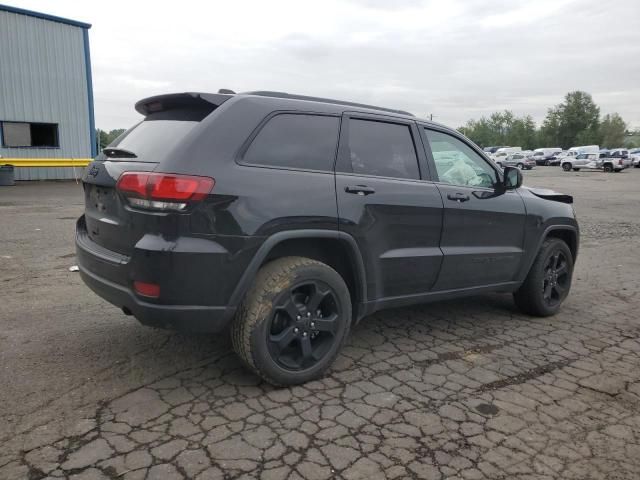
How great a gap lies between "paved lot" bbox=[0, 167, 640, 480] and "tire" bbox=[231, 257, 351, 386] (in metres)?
0.17

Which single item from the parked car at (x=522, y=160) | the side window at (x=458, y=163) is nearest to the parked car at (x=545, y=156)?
the parked car at (x=522, y=160)

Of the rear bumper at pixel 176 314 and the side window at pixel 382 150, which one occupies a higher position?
the side window at pixel 382 150

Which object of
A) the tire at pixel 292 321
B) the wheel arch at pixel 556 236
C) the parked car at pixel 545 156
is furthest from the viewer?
the parked car at pixel 545 156

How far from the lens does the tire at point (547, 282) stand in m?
4.88

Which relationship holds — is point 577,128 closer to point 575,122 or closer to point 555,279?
point 575,122

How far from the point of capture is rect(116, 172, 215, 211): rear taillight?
2.82 m

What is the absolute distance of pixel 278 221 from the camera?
10.1 feet

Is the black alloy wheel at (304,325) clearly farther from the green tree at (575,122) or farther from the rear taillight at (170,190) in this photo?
the green tree at (575,122)

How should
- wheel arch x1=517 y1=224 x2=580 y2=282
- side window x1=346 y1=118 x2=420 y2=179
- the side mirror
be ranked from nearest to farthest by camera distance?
side window x1=346 y1=118 x2=420 y2=179
the side mirror
wheel arch x1=517 y1=224 x2=580 y2=282

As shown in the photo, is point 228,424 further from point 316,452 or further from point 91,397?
point 91,397

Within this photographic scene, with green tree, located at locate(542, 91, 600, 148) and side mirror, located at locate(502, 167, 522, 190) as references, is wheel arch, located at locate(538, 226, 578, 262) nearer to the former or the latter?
side mirror, located at locate(502, 167, 522, 190)

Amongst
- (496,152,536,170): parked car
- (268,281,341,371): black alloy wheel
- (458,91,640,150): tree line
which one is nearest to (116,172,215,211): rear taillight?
(268,281,341,371): black alloy wheel

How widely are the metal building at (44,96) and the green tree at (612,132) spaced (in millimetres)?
97805

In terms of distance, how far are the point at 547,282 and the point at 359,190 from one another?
260cm
